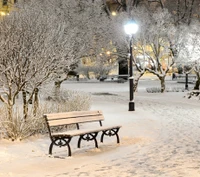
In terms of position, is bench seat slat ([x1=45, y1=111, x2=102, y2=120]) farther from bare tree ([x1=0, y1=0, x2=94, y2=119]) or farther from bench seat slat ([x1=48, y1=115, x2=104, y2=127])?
bare tree ([x1=0, y1=0, x2=94, y2=119])

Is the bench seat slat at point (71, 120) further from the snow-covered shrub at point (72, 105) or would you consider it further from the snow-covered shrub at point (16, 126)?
the snow-covered shrub at point (72, 105)

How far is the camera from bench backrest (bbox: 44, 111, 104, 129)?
33.1ft

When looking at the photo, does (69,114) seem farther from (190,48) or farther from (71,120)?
(190,48)

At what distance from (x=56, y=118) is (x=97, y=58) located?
20.5m

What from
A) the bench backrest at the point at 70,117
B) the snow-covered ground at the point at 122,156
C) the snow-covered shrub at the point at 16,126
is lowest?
the snow-covered ground at the point at 122,156

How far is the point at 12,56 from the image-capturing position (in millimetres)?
11836

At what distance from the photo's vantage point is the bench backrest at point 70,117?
10.1 metres

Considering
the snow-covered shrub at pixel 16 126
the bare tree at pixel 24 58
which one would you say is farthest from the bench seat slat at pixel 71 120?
the bare tree at pixel 24 58

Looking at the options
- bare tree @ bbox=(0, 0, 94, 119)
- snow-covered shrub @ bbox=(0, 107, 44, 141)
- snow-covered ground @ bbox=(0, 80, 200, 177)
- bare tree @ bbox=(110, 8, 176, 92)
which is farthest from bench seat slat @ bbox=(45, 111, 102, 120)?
bare tree @ bbox=(110, 8, 176, 92)

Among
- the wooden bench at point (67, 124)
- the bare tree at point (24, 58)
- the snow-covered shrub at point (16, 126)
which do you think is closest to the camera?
the wooden bench at point (67, 124)

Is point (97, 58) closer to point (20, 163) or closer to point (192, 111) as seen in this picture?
point (192, 111)

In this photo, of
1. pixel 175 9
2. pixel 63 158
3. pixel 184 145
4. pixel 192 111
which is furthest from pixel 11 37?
pixel 175 9

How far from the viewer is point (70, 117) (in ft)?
35.7

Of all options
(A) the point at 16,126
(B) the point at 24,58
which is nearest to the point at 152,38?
(B) the point at 24,58
